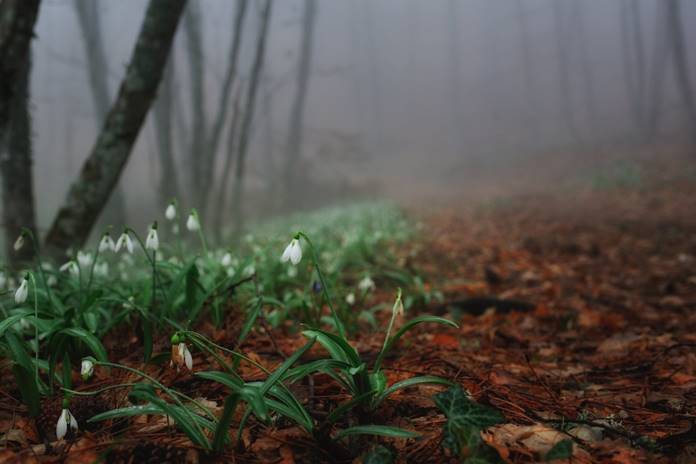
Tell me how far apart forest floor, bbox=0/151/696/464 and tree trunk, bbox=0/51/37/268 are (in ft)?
8.52

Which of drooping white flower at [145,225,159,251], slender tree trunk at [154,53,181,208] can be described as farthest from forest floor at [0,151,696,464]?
slender tree trunk at [154,53,181,208]

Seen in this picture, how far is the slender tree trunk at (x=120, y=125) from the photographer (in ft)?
12.6

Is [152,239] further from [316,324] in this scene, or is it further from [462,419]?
[462,419]

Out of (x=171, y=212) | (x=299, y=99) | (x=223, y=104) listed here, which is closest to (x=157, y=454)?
(x=171, y=212)

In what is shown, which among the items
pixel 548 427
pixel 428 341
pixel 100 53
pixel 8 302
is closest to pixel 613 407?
pixel 548 427

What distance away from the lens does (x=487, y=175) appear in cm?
2608

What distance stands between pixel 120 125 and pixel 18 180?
123 cm

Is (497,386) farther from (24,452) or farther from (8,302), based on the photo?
(8,302)

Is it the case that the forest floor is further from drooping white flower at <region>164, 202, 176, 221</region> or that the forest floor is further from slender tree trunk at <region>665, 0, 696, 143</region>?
slender tree trunk at <region>665, 0, 696, 143</region>

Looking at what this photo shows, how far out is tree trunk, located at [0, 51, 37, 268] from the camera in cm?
406

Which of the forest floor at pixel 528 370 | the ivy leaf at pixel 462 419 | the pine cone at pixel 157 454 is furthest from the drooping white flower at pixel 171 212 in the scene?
the ivy leaf at pixel 462 419

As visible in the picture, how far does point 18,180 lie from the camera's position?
4133mm

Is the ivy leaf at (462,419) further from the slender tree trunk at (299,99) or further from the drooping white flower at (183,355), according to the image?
the slender tree trunk at (299,99)

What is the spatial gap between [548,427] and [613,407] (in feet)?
1.28
